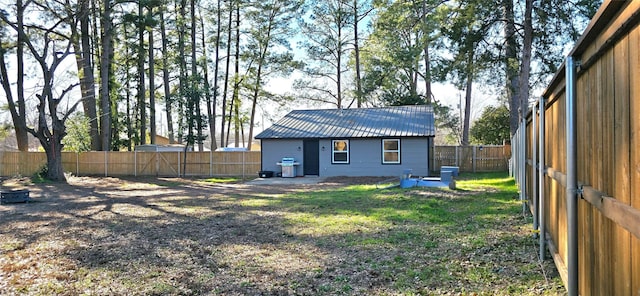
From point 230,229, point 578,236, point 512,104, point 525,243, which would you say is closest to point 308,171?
point 512,104

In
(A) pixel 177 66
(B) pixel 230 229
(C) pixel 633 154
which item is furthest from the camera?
(A) pixel 177 66

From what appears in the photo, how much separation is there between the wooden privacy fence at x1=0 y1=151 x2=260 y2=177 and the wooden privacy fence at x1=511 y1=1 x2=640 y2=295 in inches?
810

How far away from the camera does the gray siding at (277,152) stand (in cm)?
2089

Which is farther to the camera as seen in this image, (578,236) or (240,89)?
(240,89)

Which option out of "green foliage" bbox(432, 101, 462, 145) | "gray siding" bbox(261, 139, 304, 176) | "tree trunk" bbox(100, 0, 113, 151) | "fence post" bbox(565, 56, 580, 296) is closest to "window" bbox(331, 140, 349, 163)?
"gray siding" bbox(261, 139, 304, 176)

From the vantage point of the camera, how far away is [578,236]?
306 centimetres

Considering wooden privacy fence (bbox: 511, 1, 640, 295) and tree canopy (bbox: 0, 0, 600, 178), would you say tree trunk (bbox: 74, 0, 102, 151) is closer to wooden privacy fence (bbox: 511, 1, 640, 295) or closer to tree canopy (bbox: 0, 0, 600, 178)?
tree canopy (bbox: 0, 0, 600, 178)

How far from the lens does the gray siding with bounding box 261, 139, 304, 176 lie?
20891 mm

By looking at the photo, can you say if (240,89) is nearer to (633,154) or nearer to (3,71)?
(3,71)

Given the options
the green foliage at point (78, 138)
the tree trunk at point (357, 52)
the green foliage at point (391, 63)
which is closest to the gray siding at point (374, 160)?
the green foliage at point (391, 63)

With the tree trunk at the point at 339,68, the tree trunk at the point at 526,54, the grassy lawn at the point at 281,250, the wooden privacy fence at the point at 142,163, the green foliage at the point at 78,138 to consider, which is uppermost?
the tree trunk at the point at 339,68

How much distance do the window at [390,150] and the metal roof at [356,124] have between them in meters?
0.43

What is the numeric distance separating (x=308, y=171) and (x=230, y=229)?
13468mm

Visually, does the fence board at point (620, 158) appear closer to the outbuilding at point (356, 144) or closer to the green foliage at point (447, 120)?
the outbuilding at point (356, 144)
